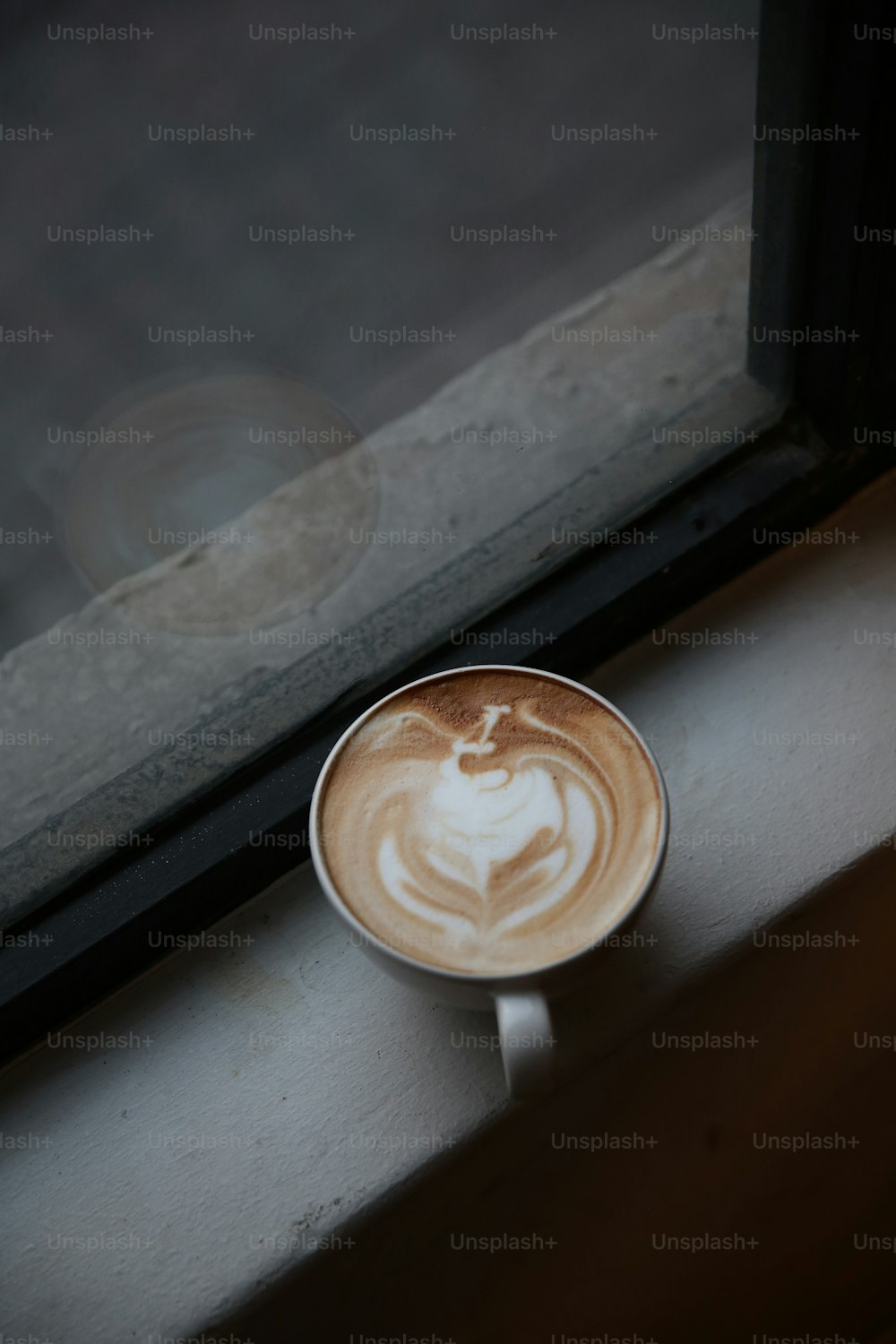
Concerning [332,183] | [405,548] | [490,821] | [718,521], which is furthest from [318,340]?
[490,821]

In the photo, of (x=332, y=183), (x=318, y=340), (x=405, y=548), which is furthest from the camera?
(x=332, y=183)

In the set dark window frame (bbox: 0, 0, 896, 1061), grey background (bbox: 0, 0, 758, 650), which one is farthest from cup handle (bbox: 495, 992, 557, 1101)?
grey background (bbox: 0, 0, 758, 650)

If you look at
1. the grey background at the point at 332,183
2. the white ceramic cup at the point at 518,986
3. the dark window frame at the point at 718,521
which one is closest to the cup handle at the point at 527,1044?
the white ceramic cup at the point at 518,986

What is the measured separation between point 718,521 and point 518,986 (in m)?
0.42

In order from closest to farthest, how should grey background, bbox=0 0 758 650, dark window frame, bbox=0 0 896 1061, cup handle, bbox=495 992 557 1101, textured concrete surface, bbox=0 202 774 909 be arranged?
cup handle, bbox=495 992 557 1101
dark window frame, bbox=0 0 896 1061
textured concrete surface, bbox=0 202 774 909
grey background, bbox=0 0 758 650

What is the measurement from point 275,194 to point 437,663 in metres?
0.98

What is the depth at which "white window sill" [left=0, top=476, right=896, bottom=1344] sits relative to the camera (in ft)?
2.40

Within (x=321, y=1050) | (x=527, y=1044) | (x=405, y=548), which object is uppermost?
(x=405, y=548)

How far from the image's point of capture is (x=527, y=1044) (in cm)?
63

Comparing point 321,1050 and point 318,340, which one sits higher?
point 318,340

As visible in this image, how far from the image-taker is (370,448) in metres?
1.10

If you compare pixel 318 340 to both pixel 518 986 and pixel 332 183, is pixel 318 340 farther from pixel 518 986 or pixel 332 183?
pixel 518 986

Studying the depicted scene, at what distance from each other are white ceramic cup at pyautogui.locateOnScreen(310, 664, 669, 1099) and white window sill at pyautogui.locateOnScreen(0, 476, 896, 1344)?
6cm

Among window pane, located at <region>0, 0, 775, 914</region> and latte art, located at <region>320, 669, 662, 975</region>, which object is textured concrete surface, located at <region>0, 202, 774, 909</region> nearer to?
window pane, located at <region>0, 0, 775, 914</region>
